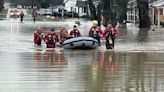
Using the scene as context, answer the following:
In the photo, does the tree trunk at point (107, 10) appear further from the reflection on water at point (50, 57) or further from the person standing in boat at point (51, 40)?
the reflection on water at point (50, 57)

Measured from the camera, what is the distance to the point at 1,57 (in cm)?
2155

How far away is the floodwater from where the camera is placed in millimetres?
13116

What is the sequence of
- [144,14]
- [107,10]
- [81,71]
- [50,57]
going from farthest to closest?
[144,14] < [107,10] < [50,57] < [81,71]

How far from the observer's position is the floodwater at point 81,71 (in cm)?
1312

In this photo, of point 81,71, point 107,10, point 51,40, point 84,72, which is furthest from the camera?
point 107,10

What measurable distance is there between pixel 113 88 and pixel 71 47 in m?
13.1

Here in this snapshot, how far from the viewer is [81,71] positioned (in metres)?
16.7

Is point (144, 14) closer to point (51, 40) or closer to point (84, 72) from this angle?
point (51, 40)

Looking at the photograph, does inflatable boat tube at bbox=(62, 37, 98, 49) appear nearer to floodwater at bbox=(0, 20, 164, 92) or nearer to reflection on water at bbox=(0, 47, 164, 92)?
floodwater at bbox=(0, 20, 164, 92)

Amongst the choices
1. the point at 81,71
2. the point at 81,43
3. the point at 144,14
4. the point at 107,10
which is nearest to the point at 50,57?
the point at 81,43

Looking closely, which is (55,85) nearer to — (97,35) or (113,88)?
(113,88)

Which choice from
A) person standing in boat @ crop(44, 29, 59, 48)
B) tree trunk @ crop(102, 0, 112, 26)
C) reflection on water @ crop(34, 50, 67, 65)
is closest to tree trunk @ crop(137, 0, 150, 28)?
tree trunk @ crop(102, 0, 112, 26)

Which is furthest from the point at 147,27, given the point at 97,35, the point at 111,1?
the point at 97,35

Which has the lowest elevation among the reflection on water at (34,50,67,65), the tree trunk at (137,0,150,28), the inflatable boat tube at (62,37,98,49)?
the reflection on water at (34,50,67,65)
